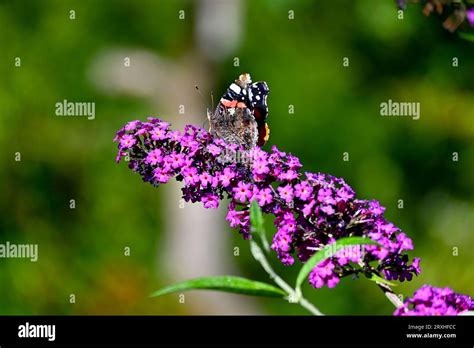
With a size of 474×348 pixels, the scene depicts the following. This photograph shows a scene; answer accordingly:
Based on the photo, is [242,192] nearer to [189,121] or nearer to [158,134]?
[158,134]

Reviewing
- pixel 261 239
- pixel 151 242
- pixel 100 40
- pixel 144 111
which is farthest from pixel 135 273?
pixel 261 239

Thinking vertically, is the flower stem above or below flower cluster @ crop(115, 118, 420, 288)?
below

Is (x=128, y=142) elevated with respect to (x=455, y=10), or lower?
lower

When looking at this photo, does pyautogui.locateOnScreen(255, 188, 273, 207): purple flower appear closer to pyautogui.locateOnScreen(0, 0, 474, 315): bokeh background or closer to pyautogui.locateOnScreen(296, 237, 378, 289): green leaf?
pyautogui.locateOnScreen(296, 237, 378, 289): green leaf

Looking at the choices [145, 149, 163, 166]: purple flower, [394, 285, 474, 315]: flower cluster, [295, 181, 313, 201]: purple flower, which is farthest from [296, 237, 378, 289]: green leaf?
[145, 149, 163, 166]: purple flower

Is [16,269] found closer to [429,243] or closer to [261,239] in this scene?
[429,243]

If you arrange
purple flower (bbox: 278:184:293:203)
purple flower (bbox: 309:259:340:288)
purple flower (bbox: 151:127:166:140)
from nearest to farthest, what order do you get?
1. purple flower (bbox: 309:259:340:288)
2. purple flower (bbox: 278:184:293:203)
3. purple flower (bbox: 151:127:166:140)

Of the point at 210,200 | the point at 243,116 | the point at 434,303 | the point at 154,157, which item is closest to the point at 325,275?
the point at 434,303
